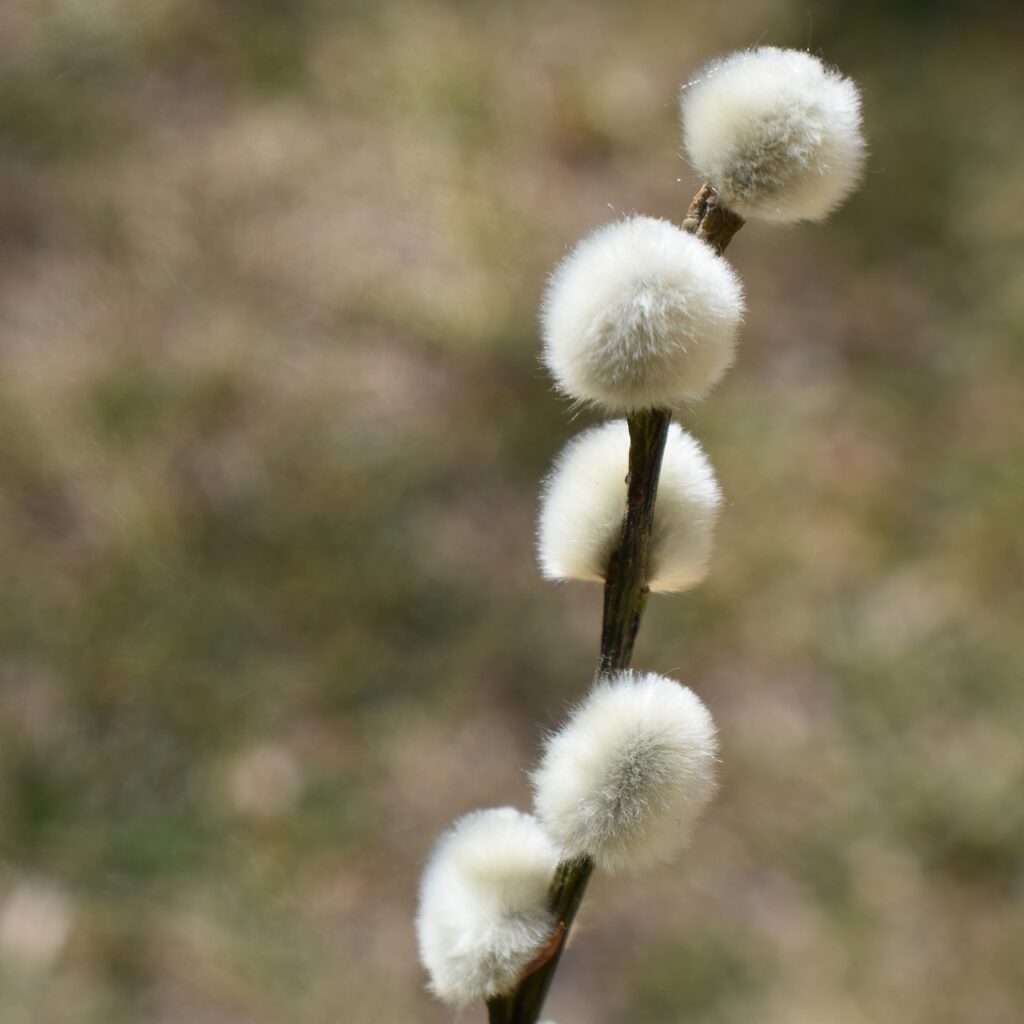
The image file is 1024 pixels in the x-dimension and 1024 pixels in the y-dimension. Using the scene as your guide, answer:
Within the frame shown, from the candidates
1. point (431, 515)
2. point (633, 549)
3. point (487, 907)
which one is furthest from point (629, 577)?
point (431, 515)

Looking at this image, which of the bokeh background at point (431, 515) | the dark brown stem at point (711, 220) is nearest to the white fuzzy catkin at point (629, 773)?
the dark brown stem at point (711, 220)

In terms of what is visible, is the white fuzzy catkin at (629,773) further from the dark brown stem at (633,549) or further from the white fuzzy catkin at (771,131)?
the white fuzzy catkin at (771,131)

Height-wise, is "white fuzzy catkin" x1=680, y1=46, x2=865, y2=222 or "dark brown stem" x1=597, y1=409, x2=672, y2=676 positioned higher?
"white fuzzy catkin" x1=680, y1=46, x2=865, y2=222

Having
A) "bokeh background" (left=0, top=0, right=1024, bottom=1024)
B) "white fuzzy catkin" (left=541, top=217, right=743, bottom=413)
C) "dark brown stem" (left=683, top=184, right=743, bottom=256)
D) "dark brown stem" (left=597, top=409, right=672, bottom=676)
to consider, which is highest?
"bokeh background" (left=0, top=0, right=1024, bottom=1024)

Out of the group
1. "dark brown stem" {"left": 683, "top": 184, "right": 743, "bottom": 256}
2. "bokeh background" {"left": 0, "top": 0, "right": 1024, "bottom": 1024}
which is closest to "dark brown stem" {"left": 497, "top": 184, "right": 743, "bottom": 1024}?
"dark brown stem" {"left": 683, "top": 184, "right": 743, "bottom": 256}

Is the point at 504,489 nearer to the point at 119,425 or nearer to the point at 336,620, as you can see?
the point at 336,620

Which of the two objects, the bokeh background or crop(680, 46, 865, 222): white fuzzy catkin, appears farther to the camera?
the bokeh background

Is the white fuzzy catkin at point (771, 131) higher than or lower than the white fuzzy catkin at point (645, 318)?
higher

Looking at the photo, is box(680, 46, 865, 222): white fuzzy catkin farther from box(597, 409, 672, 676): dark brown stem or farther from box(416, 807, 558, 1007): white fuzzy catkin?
box(416, 807, 558, 1007): white fuzzy catkin

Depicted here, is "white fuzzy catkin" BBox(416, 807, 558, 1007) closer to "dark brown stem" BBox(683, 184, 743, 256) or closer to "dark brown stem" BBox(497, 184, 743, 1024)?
"dark brown stem" BBox(497, 184, 743, 1024)
